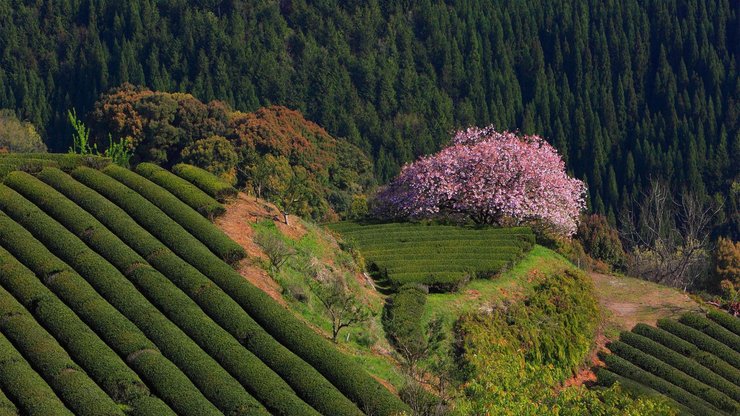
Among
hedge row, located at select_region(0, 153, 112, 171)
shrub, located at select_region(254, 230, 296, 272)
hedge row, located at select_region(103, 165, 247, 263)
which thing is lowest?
shrub, located at select_region(254, 230, 296, 272)

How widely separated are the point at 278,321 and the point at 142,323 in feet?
17.1

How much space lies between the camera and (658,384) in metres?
57.5

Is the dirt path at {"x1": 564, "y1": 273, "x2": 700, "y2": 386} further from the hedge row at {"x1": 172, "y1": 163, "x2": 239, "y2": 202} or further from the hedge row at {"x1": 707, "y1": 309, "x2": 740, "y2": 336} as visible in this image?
the hedge row at {"x1": 172, "y1": 163, "x2": 239, "y2": 202}

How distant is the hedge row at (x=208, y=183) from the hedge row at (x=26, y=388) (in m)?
15.8

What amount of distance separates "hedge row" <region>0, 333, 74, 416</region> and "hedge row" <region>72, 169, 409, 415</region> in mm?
9338

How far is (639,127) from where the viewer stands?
183 m

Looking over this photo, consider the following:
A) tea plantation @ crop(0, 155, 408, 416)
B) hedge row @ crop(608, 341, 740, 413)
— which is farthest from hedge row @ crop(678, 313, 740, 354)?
tea plantation @ crop(0, 155, 408, 416)

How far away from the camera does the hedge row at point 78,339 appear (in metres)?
40.8

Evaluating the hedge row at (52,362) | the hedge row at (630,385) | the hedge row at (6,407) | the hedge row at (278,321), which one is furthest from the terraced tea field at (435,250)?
the hedge row at (6,407)

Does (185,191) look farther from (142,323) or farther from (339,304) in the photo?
(142,323)

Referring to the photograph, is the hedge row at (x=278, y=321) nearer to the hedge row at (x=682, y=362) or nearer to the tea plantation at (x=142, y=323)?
the tea plantation at (x=142, y=323)

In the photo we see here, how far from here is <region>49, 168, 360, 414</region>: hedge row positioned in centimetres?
4266

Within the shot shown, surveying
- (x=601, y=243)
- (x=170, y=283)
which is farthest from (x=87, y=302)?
(x=601, y=243)

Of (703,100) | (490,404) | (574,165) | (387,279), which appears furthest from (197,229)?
(703,100)
